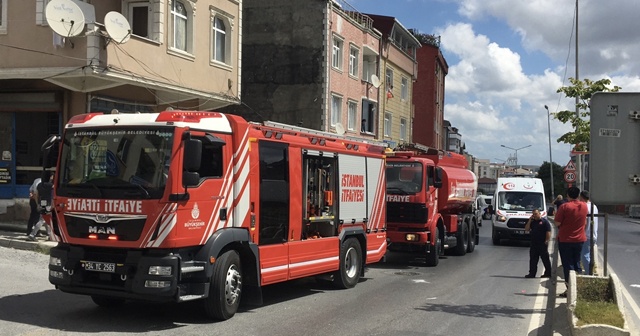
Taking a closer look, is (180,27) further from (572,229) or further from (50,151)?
(572,229)

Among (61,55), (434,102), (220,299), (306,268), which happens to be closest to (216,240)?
(220,299)

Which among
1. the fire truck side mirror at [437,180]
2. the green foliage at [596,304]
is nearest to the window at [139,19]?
the fire truck side mirror at [437,180]

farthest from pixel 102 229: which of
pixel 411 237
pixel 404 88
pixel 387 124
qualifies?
pixel 404 88

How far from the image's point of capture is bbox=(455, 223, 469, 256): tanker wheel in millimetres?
18359

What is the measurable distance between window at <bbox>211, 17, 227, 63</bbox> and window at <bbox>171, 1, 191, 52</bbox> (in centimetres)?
131

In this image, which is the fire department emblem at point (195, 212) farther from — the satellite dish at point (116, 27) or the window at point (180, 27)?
the window at point (180, 27)

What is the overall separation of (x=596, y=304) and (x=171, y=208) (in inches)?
221

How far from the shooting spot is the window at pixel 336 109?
3032 centimetres

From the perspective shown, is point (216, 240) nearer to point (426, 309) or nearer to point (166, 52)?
point (426, 309)

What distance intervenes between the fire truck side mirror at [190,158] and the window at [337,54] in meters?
22.8

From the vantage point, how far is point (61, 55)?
14953 millimetres

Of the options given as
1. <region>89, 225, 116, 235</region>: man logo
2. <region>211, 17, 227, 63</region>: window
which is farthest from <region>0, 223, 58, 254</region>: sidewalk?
<region>211, 17, 227, 63</region>: window

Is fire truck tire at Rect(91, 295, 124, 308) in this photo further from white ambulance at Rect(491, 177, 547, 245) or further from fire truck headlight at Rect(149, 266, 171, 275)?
white ambulance at Rect(491, 177, 547, 245)

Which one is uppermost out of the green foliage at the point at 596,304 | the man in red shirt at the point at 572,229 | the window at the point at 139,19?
the window at the point at 139,19
